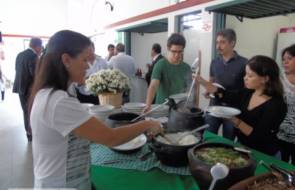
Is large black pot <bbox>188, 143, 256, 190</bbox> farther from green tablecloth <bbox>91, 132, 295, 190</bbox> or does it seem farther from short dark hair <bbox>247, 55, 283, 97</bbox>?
short dark hair <bbox>247, 55, 283, 97</bbox>

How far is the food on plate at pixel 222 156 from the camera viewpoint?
0.88 meters

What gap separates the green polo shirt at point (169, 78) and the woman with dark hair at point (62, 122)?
3.69ft

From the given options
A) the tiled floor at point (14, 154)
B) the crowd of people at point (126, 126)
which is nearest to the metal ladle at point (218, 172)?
the crowd of people at point (126, 126)

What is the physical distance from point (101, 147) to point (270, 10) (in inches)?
99.9

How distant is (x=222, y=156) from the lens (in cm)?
93

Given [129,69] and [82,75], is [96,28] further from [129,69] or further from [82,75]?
[82,75]

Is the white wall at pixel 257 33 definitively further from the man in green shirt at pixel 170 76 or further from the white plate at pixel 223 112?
the white plate at pixel 223 112

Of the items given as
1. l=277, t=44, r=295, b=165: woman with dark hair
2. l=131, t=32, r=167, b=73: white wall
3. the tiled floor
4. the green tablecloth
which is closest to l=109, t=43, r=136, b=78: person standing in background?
l=131, t=32, r=167, b=73: white wall

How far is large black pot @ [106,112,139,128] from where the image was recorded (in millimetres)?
1226

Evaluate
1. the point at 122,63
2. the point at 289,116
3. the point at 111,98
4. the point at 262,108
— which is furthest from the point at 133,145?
the point at 122,63

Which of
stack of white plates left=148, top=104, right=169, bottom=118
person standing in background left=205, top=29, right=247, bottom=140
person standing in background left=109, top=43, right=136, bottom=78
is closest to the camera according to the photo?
stack of white plates left=148, top=104, right=169, bottom=118

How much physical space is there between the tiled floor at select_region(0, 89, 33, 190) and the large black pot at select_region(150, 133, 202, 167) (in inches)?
75.3

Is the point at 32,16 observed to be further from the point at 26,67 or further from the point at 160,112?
the point at 160,112

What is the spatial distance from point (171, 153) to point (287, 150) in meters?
1.11
